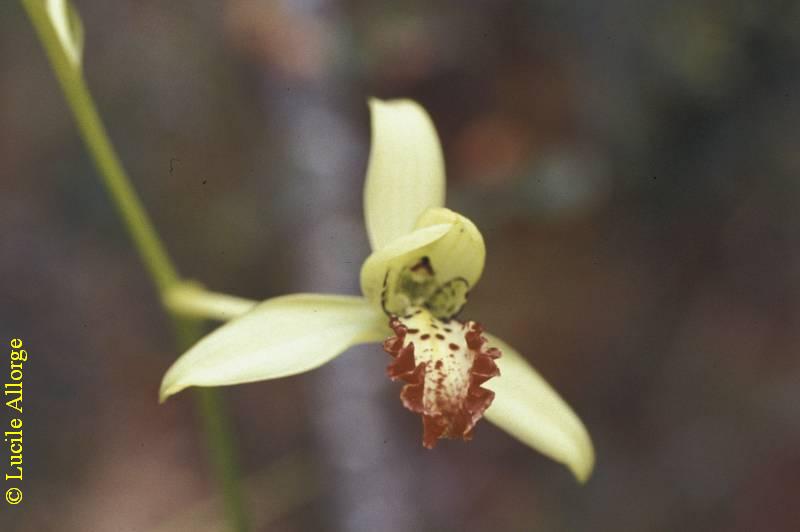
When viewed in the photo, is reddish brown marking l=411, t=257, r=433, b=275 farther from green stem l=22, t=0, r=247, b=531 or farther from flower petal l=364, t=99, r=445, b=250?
green stem l=22, t=0, r=247, b=531

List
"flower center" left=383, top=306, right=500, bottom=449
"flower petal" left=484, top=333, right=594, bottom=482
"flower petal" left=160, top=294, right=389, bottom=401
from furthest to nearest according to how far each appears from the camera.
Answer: "flower petal" left=484, top=333, right=594, bottom=482
"flower center" left=383, top=306, right=500, bottom=449
"flower petal" left=160, top=294, right=389, bottom=401

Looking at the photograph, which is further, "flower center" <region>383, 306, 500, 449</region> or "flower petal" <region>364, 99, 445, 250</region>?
"flower petal" <region>364, 99, 445, 250</region>

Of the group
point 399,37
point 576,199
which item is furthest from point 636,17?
point 399,37

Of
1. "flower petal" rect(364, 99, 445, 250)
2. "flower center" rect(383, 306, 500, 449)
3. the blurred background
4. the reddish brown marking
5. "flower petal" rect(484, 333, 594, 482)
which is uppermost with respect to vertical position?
"flower petal" rect(364, 99, 445, 250)

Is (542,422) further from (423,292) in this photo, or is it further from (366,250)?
(366,250)

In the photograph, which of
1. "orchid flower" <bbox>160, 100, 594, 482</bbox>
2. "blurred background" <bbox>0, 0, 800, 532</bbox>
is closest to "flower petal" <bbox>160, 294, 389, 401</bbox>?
"orchid flower" <bbox>160, 100, 594, 482</bbox>

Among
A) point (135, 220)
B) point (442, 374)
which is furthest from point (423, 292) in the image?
point (135, 220)

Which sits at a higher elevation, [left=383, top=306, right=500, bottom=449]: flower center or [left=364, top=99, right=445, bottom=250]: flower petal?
[left=364, top=99, right=445, bottom=250]: flower petal
